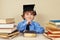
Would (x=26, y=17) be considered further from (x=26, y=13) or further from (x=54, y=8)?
(x=54, y=8)

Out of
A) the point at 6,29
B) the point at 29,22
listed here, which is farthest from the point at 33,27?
the point at 6,29

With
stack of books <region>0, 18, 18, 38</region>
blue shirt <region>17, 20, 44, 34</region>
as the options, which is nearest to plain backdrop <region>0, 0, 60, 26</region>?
blue shirt <region>17, 20, 44, 34</region>

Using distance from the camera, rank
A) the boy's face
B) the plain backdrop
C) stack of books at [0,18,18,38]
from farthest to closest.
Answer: the plain backdrop, the boy's face, stack of books at [0,18,18,38]

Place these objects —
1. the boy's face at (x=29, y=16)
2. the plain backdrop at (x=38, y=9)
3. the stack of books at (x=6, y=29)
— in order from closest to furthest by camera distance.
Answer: the stack of books at (x=6, y=29) → the boy's face at (x=29, y=16) → the plain backdrop at (x=38, y=9)

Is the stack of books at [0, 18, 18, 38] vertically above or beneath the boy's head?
beneath

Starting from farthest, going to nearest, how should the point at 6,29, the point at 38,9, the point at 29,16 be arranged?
the point at 38,9
the point at 29,16
the point at 6,29

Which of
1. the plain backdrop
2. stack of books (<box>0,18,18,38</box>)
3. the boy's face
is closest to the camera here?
stack of books (<box>0,18,18,38</box>)

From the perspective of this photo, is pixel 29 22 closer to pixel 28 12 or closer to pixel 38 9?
pixel 28 12

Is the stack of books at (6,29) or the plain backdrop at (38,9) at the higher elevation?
the plain backdrop at (38,9)

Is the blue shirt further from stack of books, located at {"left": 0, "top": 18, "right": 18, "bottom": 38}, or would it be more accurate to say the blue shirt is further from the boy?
stack of books, located at {"left": 0, "top": 18, "right": 18, "bottom": 38}

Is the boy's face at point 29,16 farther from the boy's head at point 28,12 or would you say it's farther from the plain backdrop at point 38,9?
the plain backdrop at point 38,9

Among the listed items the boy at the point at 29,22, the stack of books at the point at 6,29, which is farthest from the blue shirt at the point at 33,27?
the stack of books at the point at 6,29

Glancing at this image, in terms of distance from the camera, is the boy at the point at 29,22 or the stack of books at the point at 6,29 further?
the boy at the point at 29,22

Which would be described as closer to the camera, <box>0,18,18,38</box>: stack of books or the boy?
<box>0,18,18,38</box>: stack of books
